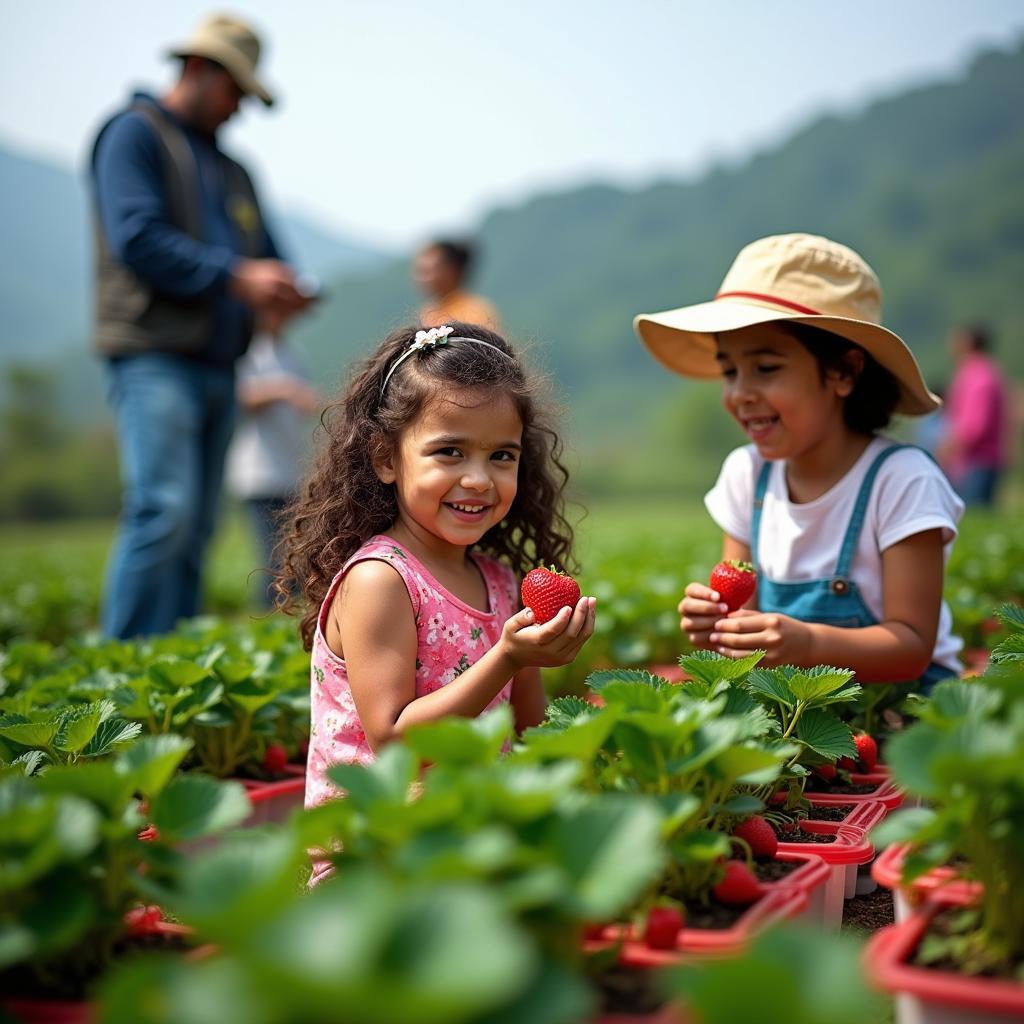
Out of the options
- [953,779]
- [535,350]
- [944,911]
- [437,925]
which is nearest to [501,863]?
[437,925]

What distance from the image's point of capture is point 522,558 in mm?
3100

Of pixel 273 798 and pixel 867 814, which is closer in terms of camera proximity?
pixel 867 814

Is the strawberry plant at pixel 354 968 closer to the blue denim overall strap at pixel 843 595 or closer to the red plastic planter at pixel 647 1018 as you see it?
the red plastic planter at pixel 647 1018

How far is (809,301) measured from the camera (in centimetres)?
313

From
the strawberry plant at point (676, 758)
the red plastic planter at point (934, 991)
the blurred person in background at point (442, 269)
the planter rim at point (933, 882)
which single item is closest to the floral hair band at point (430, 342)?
the strawberry plant at point (676, 758)

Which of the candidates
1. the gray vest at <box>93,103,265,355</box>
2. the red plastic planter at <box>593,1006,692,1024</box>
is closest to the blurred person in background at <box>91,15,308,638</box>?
the gray vest at <box>93,103,265,355</box>

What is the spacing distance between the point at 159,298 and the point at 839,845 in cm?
375

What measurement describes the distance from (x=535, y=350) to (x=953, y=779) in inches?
78.6

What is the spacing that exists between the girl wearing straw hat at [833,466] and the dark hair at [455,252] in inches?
140

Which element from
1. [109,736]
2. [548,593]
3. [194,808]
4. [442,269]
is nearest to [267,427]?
[442,269]

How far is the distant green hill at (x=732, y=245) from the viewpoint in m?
89.8

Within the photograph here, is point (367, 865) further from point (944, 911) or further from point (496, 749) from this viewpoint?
point (944, 911)

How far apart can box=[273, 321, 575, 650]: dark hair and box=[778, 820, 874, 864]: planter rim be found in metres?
0.96

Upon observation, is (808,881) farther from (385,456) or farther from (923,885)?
(385,456)
